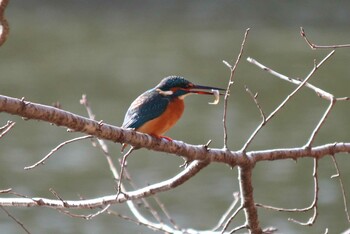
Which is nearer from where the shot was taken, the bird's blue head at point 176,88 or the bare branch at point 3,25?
the bare branch at point 3,25

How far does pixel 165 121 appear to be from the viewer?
4.16 m

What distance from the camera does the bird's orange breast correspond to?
406cm

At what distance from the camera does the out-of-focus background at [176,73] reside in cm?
1350

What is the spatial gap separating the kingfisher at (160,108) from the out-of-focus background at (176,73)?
7394 millimetres

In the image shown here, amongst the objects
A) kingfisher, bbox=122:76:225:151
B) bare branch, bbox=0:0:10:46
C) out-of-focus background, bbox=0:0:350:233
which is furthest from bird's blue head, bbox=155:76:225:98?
out-of-focus background, bbox=0:0:350:233

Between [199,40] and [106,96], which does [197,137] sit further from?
[199,40]

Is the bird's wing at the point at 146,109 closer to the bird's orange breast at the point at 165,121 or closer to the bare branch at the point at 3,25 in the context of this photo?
the bird's orange breast at the point at 165,121

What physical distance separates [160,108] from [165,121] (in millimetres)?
111

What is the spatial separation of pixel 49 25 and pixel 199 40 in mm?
5806

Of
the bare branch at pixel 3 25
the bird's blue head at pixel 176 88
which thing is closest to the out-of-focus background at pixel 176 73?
the bird's blue head at pixel 176 88

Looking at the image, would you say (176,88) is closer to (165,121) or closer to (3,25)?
(165,121)

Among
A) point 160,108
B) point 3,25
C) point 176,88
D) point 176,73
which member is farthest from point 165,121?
point 176,73

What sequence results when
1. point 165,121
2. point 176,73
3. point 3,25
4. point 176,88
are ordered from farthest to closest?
point 176,73 → point 176,88 → point 165,121 → point 3,25

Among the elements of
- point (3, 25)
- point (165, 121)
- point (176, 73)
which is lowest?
point (176, 73)
